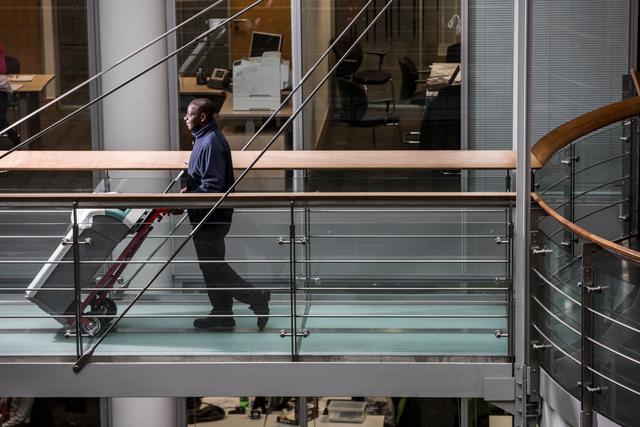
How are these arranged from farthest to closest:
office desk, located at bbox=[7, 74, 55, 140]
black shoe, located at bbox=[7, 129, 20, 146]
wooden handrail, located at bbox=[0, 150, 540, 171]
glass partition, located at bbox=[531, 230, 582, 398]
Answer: black shoe, located at bbox=[7, 129, 20, 146] < office desk, located at bbox=[7, 74, 55, 140] < wooden handrail, located at bbox=[0, 150, 540, 171] < glass partition, located at bbox=[531, 230, 582, 398]

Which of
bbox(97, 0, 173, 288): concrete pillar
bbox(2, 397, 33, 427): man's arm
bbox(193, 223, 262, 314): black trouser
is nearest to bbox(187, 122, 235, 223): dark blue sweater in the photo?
bbox(193, 223, 262, 314): black trouser

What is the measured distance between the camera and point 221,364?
21.1 ft

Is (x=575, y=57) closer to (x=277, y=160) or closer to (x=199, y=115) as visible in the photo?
(x=277, y=160)

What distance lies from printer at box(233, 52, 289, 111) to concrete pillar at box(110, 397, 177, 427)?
2.12m

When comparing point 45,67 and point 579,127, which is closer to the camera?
point 579,127

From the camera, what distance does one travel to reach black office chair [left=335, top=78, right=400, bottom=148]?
9359 millimetres

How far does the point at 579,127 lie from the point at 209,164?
1.95 meters

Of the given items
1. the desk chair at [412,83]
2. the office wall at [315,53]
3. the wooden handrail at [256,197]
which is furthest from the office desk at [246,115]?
the wooden handrail at [256,197]

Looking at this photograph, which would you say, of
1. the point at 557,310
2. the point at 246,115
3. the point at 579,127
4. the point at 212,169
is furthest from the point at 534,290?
the point at 246,115

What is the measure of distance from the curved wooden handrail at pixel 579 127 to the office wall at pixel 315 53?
97.4 inches

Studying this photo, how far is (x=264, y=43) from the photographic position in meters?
9.39

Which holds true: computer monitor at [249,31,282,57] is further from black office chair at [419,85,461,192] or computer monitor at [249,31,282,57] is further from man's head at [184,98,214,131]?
man's head at [184,98,214,131]

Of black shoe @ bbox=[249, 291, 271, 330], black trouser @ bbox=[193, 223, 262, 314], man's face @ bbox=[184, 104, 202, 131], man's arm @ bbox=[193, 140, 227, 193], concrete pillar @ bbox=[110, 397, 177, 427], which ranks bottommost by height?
concrete pillar @ bbox=[110, 397, 177, 427]

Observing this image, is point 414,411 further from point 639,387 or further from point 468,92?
point 639,387
